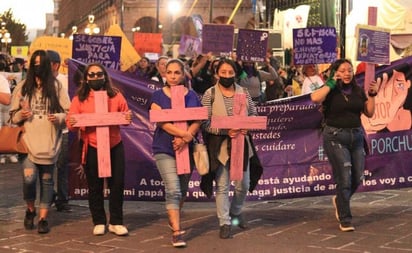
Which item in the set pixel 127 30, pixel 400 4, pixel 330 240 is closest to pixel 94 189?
pixel 330 240

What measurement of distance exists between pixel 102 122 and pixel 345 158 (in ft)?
7.87

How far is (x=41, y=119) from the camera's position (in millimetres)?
7660

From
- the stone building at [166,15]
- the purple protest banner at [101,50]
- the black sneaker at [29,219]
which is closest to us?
the black sneaker at [29,219]

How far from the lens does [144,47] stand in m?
19.0

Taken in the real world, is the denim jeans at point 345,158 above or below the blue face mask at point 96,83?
below

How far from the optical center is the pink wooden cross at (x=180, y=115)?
7141 millimetres

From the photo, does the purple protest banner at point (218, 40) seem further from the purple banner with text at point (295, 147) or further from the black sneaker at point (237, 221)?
the black sneaker at point (237, 221)

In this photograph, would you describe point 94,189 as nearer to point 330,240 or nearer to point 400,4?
point 330,240

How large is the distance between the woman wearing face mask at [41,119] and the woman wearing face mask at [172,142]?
41.5 inches

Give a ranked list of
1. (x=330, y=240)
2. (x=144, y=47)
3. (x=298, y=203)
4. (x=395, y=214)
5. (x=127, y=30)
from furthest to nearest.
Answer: (x=127, y=30) → (x=144, y=47) → (x=298, y=203) → (x=395, y=214) → (x=330, y=240)

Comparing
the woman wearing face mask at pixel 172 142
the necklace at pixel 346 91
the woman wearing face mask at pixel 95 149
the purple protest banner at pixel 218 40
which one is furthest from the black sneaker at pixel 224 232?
the purple protest banner at pixel 218 40

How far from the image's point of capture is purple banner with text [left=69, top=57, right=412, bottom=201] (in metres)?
8.80

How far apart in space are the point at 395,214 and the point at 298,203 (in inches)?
50.6

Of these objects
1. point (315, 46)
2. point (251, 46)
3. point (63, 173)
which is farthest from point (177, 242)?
point (315, 46)
